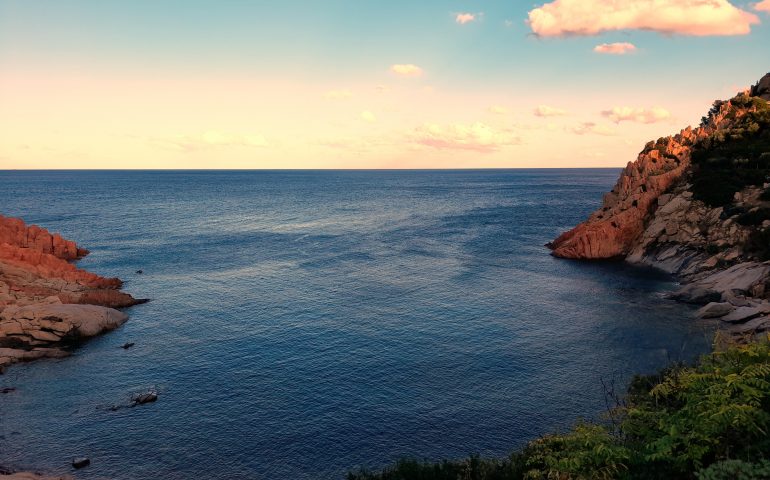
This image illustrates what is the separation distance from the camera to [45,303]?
65.2 metres

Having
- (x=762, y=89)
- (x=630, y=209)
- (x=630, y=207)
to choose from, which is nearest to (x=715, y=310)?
(x=630, y=209)

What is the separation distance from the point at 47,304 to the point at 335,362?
36.0 metres

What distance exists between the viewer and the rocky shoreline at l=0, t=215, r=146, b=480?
2235 inches

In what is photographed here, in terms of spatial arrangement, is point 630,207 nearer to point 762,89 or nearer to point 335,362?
point 762,89

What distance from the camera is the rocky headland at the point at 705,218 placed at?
2616 inches

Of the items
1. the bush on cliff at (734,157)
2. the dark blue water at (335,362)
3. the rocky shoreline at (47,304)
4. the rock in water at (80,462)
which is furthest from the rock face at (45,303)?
the bush on cliff at (734,157)

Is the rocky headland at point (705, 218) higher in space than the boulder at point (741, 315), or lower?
higher

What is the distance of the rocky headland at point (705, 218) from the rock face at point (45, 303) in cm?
6917

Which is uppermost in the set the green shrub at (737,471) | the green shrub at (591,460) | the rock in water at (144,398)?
the green shrub at (737,471)

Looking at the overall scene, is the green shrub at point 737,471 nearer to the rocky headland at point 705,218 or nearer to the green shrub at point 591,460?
the green shrub at point 591,460

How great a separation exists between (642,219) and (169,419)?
83882 millimetres

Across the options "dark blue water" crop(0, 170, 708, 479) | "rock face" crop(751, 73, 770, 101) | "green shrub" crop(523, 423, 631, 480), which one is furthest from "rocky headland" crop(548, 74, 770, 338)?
"green shrub" crop(523, 423, 631, 480)

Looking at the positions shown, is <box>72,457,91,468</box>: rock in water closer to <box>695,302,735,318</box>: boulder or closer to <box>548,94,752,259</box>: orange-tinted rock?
<box>695,302,735,318</box>: boulder

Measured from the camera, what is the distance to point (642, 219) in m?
96.5
